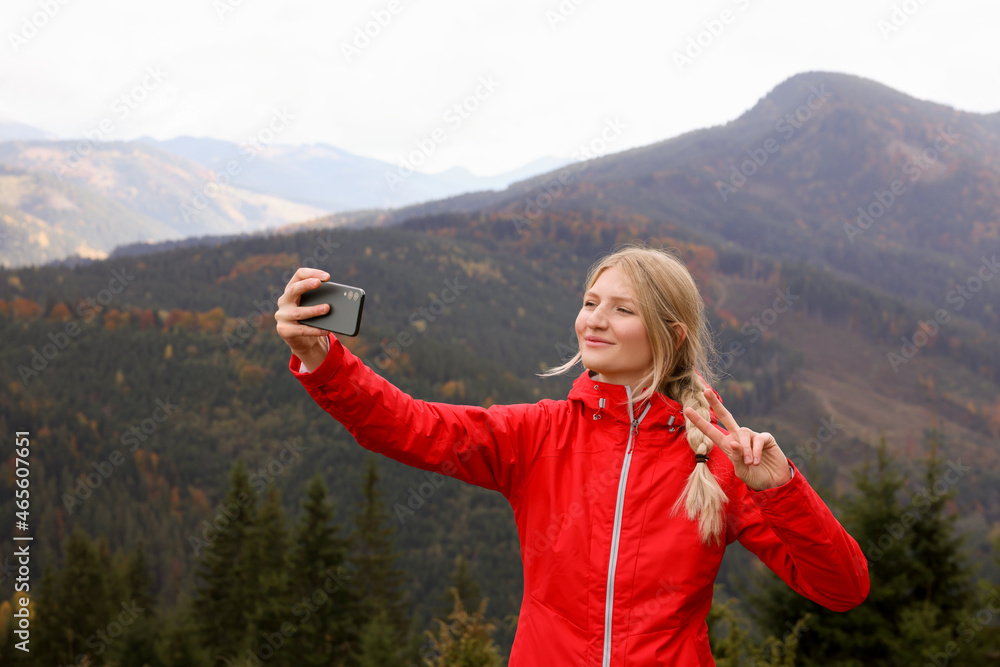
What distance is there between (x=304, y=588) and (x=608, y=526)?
2641 cm

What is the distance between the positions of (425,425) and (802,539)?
127cm

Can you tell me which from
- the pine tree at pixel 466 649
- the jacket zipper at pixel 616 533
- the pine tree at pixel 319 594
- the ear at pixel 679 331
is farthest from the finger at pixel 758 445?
the pine tree at pixel 319 594

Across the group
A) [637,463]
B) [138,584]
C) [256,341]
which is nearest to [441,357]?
[256,341]

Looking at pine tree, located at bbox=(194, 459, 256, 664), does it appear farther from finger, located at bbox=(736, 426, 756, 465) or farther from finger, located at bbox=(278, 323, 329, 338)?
finger, located at bbox=(736, 426, 756, 465)

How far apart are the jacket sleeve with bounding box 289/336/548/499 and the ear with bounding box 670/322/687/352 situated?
1.89 feet

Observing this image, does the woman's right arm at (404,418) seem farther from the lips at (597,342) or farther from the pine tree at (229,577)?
the pine tree at (229,577)

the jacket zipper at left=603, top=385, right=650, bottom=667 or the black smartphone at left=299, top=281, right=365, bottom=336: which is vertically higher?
the black smartphone at left=299, top=281, right=365, bottom=336

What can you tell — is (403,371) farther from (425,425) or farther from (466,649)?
(425,425)

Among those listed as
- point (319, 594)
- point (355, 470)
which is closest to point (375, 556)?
point (319, 594)

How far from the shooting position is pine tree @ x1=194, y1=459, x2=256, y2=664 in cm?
3075

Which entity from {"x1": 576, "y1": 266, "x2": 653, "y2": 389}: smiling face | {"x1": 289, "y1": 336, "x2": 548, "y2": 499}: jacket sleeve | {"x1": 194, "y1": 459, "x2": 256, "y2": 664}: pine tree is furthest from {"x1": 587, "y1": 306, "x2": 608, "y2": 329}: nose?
{"x1": 194, "y1": 459, "x2": 256, "y2": 664}: pine tree

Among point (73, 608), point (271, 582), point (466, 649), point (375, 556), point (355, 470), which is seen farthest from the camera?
point (355, 470)

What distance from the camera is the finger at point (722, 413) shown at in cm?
214

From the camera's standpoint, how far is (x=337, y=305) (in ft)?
7.23
